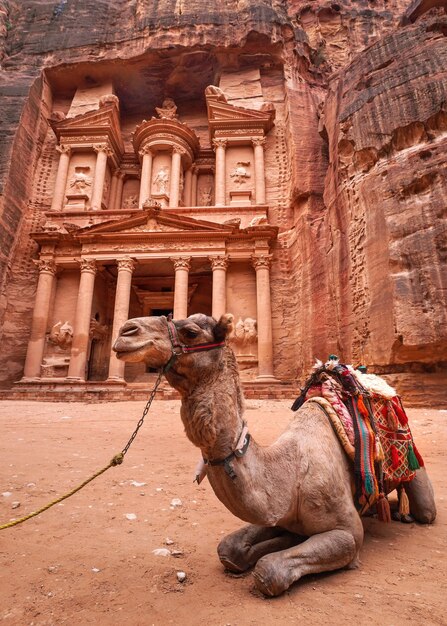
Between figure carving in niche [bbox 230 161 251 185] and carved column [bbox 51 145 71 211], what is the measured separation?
965 cm

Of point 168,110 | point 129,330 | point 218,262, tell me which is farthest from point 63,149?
point 129,330

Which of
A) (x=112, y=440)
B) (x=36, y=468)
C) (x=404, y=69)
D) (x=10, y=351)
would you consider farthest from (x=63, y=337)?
(x=404, y=69)

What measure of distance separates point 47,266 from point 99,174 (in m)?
6.81

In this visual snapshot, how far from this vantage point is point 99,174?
72.0 ft

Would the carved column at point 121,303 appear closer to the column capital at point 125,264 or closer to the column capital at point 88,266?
the column capital at point 125,264

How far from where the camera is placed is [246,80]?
24656 mm

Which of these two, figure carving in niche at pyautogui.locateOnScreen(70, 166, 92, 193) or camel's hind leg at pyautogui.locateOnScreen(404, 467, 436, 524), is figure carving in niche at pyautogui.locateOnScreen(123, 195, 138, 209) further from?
camel's hind leg at pyautogui.locateOnScreen(404, 467, 436, 524)

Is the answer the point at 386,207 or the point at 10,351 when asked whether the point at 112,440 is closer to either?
the point at 386,207

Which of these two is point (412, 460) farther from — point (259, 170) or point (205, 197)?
point (205, 197)

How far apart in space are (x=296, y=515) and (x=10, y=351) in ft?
61.9

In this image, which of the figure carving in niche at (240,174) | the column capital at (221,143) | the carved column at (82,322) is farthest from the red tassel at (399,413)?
the column capital at (221,143)

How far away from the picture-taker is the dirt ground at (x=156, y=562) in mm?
2059

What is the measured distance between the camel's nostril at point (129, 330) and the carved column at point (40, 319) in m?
16.7

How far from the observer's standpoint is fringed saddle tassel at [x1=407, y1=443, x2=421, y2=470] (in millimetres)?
3287
